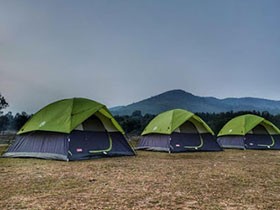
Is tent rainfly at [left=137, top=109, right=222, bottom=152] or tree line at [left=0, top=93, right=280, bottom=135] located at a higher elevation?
tree line at [left=0, top=93, right=280, bottom=135]

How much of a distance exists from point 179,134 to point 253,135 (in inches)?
229

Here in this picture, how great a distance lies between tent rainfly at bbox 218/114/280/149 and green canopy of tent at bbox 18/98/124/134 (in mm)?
9133

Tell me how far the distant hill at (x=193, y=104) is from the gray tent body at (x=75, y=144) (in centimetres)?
9887

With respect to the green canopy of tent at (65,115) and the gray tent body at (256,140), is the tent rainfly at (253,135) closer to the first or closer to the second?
the gray tent body at (256,140)

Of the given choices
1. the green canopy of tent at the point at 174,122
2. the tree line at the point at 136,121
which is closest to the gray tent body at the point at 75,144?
the green canopy of tent at the point at 174,122

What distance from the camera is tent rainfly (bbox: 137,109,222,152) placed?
48.5 feet

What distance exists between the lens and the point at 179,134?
15078 millimetres

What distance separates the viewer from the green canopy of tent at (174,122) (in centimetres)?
1498

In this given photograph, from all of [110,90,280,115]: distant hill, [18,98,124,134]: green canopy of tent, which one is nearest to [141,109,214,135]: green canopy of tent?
[18,98,124,134]: green canopy of tent

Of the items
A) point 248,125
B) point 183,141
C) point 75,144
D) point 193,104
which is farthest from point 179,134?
point 193,104

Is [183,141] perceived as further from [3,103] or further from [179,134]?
[3,103]

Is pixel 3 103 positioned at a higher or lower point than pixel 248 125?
higher

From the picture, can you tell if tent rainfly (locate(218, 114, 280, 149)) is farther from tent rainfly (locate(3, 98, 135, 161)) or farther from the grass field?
the grass field

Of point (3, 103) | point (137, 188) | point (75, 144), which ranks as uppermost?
point (3, 103)
